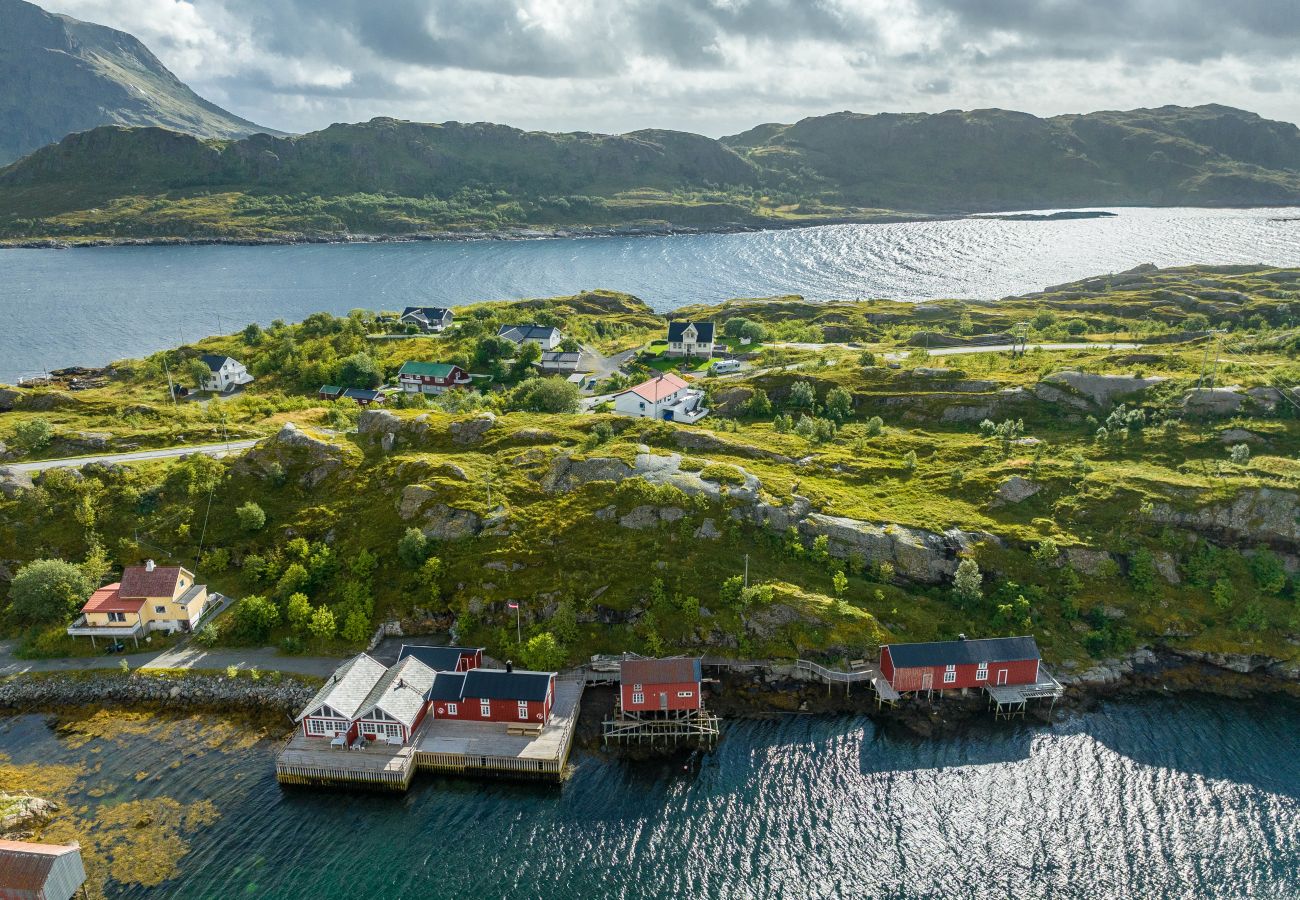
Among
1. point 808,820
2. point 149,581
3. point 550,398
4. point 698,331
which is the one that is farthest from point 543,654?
point 698,331

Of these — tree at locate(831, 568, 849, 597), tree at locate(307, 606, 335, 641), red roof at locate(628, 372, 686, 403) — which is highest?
red roof at locate(628, 372, 686, 403)

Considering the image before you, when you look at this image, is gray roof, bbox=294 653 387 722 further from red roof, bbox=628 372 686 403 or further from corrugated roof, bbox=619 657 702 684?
red roof, bbox=628 372 686 403

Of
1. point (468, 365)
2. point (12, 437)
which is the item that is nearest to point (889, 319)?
point (468, 365)

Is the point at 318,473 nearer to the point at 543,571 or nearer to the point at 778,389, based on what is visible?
the point at 543,571

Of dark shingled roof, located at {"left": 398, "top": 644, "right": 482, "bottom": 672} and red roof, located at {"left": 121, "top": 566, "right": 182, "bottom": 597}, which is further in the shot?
red roof, located at {"left": 121, "top": 566, "right": 182, "bottom": 597}

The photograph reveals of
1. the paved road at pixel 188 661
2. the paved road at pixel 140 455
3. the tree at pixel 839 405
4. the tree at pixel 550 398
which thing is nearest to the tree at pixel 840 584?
the tree at pixel 839 405

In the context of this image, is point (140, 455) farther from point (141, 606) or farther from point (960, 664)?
point (960, 664)

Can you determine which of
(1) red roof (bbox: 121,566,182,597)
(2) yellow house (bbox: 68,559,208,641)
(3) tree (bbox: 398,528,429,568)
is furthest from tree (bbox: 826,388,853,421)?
(1) red roof (bbox: 121,566,182,597)

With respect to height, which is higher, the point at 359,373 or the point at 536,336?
the point at 536,336
